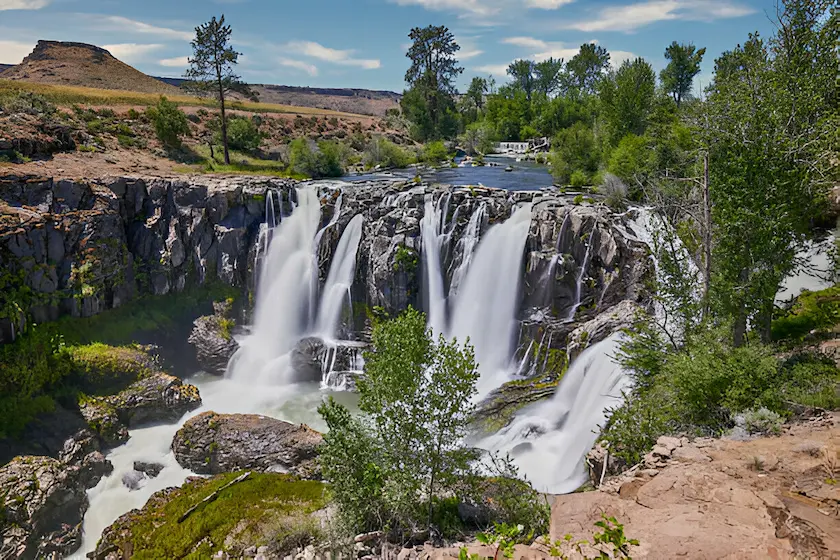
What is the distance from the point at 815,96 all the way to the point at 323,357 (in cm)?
2140

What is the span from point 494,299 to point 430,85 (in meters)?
50.3

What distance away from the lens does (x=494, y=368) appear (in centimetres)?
2211

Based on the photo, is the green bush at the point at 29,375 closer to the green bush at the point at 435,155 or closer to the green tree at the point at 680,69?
the green bush at the point at 435,155

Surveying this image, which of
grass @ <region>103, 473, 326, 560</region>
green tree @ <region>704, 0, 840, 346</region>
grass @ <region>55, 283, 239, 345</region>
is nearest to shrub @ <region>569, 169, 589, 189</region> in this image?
A: green tree @ <region>704, 0, 840, 346</region>

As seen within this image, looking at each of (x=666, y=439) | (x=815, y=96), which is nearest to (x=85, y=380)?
(x=666, y=439)

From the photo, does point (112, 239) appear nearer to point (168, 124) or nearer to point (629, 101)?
point (168, 124)

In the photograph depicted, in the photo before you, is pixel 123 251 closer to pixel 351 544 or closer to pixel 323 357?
pixel 323 357

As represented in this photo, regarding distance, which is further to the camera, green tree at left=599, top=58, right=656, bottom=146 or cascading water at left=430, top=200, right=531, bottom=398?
green tree at left=599, top=58, right=656, bottom=146

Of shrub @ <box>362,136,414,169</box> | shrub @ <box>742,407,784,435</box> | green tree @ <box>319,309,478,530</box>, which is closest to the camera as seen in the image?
shrub @ <box>742,407,784,435</box>

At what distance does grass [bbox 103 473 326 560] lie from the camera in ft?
42.2

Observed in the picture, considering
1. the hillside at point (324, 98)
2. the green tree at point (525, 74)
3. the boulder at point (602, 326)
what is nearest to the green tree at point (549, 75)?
the green tree at point (525, 74)

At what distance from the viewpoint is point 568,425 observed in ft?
56.2

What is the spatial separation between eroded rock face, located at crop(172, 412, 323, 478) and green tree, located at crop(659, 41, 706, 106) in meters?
68.8

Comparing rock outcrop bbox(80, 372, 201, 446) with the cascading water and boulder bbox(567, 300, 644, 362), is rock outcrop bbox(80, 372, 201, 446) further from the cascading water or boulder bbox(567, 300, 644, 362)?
boulder bbox(567, 300, 644, 362)
